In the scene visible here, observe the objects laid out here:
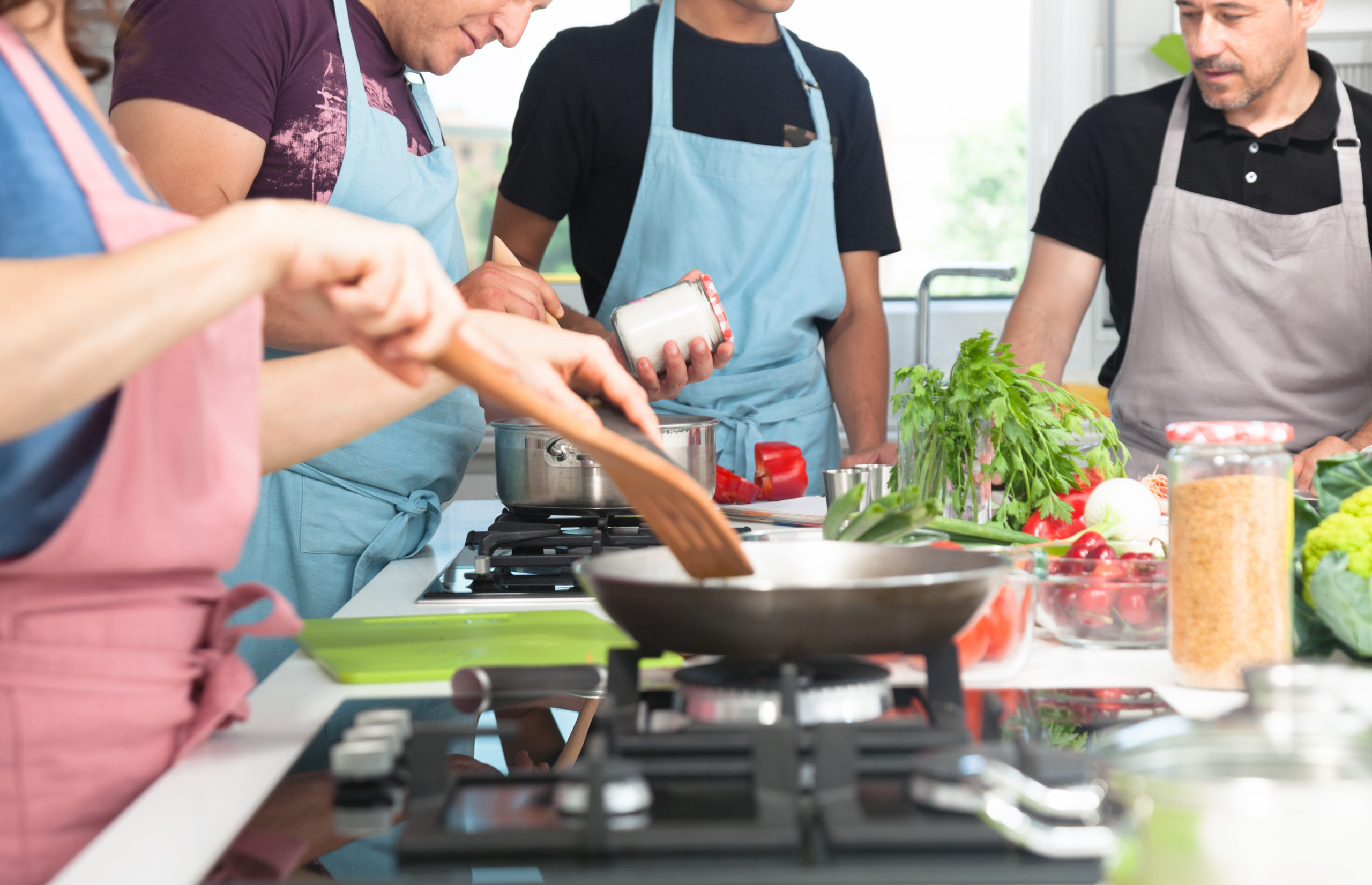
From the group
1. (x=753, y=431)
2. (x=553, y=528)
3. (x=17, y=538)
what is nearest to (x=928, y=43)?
(x=753, y=431)

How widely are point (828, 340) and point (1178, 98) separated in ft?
2.81

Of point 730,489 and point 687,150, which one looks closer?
point 730,489

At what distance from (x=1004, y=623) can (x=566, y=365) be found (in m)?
0.40

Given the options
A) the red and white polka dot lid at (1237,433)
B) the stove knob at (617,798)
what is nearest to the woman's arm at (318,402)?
the stove knob at (617,798)

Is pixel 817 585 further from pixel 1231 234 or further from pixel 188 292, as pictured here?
pixel 1231 234

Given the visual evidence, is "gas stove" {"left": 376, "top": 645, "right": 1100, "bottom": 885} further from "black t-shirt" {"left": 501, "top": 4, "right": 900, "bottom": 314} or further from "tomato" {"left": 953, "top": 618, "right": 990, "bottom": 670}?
"black t-shirt" {"left": 501, "top": 4, "right": 900, "bottom": 314}

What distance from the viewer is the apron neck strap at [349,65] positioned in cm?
160

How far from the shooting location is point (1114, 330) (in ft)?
11.0

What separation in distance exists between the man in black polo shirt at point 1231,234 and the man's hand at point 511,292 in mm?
1299

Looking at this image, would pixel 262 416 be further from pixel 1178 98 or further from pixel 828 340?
pixel 1178 98

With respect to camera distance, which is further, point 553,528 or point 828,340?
point 828,340

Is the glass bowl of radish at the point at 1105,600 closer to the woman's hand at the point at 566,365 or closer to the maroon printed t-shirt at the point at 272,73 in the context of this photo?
the woman's hand at the point at 566,365

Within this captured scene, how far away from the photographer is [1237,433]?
0.82 m

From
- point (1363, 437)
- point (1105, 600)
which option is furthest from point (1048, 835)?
point (1363, 437)
